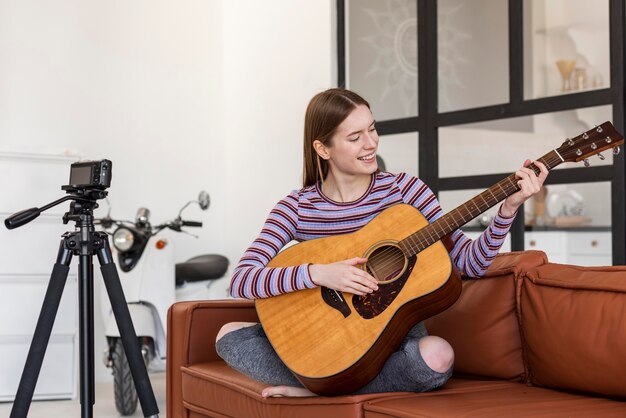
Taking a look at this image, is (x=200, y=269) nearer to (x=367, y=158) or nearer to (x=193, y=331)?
(x=193, y=331)

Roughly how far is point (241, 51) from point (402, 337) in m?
3.53

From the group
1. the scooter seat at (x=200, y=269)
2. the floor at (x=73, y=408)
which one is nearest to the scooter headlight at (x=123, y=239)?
the scooter seat at (x=200, y=269)

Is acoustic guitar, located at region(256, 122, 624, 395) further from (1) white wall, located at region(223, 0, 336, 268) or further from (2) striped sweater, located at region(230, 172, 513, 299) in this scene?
(1) white wall, located at region(223, 0, 336, 268)

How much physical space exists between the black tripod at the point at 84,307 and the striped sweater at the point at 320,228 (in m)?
0.50

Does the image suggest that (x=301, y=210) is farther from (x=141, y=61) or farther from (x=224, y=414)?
(x=141, y=61)

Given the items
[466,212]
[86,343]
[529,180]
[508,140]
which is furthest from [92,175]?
[508,140]

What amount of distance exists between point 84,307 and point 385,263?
3.07ft

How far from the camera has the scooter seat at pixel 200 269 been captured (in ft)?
13.6

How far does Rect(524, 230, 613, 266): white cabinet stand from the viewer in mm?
3561

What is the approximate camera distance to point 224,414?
2.35m

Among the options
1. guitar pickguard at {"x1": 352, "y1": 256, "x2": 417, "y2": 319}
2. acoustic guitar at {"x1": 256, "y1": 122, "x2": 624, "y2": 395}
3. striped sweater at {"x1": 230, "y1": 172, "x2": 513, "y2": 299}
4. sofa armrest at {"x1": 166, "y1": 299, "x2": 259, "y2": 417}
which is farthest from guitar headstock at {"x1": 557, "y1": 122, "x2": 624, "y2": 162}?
sofa armrest at {"x1": 166, "y1": 299, "x2": 259, "y2": 417}

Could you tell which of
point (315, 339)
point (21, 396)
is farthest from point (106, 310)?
point (315, 339)

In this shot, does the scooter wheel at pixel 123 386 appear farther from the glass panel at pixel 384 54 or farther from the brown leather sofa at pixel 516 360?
the glass panel at pixel 384 54

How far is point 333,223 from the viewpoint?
2.30 m
